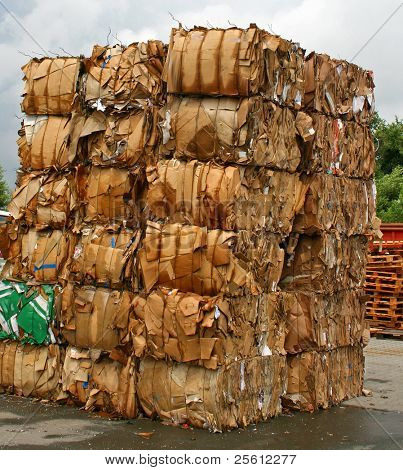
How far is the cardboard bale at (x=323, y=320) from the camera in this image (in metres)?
10.3

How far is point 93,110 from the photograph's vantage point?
10305mm

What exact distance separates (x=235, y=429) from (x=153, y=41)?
4.76 meters

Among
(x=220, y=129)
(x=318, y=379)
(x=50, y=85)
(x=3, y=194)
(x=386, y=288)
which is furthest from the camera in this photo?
(x=3, y=194)

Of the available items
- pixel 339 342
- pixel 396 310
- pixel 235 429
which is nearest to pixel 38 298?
pixel 235 429

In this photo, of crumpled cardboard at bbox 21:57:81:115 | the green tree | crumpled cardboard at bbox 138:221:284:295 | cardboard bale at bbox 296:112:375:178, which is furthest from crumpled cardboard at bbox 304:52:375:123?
the green tree

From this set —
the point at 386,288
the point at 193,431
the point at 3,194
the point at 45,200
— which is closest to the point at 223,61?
the point at 45,200

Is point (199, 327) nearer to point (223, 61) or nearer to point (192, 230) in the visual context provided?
point (192, 230)

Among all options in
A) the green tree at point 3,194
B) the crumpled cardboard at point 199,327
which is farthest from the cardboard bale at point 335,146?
the green tree at point 3,194

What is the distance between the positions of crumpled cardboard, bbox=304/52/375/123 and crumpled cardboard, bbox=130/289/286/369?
2.80 m

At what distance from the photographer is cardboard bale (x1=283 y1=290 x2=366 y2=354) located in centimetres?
1027

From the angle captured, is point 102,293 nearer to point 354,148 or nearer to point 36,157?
point 36,157

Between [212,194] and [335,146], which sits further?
[335,146]

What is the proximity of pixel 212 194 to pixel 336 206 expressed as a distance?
2.49 meters

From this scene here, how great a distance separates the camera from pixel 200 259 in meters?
8.98
